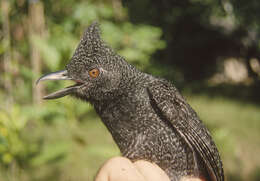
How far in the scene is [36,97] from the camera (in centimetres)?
694

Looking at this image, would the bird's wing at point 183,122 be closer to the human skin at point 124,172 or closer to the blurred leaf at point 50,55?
the human skin at point 124,172

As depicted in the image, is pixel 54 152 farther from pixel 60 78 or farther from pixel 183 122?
pixel 183 122

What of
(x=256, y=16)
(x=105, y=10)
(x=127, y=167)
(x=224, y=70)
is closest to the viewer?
(x=127, y=167)

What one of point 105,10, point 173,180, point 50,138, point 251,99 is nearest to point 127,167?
point 173,180

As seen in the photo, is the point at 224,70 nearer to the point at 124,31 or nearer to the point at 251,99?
the point at 251,99

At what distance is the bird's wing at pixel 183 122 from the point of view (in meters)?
3.07

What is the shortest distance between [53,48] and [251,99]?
10196 mm

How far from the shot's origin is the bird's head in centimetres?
297

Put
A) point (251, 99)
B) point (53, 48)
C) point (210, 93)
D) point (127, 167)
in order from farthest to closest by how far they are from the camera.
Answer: point (210, 93), point (251, 99), point (53, 48), point (127, 167)

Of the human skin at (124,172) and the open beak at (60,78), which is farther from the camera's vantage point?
the open beak at (60,78)

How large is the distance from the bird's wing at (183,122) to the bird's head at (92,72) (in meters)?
0.42

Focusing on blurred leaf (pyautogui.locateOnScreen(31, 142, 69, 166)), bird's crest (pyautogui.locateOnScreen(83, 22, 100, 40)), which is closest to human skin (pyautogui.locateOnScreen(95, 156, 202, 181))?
bird's crest (pyautogui.locateOnScreen(83, 22, 100, 40))

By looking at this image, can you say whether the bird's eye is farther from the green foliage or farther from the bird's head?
the green foliage

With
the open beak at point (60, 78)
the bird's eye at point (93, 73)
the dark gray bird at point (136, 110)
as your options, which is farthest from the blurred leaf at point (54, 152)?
the bird's eye at point (93, 73)
